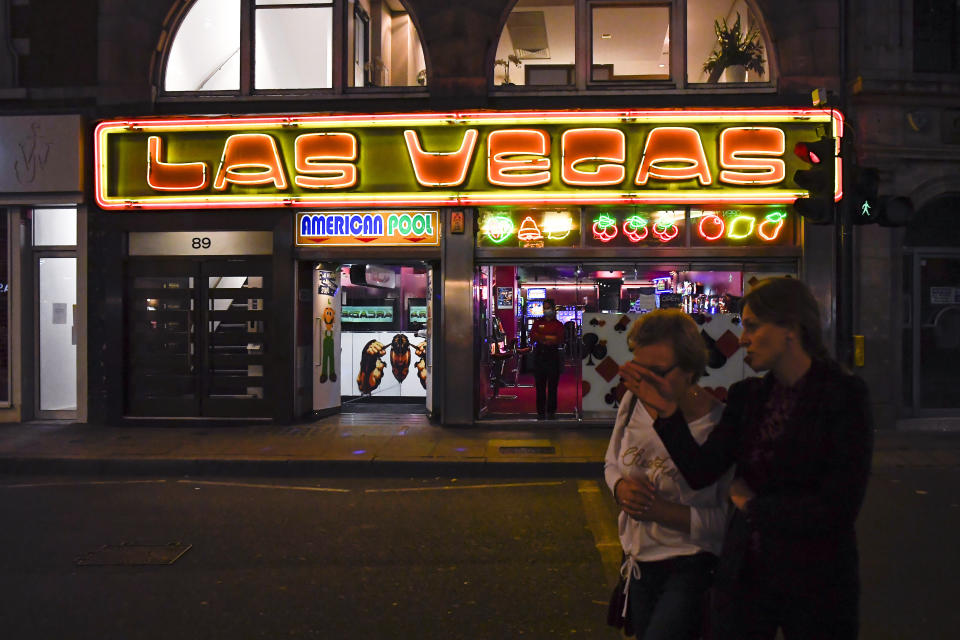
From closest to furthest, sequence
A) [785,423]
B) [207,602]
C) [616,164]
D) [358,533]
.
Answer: [785,423] < [207,602] < [358,533] < [616,164]

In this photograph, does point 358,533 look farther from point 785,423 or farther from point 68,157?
point 68,157

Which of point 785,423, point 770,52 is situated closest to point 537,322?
point 770,52

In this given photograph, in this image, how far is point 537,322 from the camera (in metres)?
12.5

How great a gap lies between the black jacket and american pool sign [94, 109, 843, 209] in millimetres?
9746

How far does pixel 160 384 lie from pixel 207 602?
844 centimetres

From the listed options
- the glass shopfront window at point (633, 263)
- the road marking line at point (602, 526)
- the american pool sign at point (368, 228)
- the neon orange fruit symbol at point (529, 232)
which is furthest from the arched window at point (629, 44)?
the road marking line at point (602, 526)

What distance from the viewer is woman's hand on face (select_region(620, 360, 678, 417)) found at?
2.63m

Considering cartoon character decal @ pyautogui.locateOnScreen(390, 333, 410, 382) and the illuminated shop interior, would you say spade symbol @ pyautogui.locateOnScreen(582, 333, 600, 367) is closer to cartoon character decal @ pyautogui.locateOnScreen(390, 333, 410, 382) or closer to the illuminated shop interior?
the illuminated shop interior

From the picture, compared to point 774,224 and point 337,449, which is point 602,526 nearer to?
point 337,449

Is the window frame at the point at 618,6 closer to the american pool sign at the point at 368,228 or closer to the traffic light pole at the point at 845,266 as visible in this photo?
the american pool sign at the point at 368,228

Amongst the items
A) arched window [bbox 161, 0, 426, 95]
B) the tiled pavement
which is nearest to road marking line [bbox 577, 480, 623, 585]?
the tiled pavement

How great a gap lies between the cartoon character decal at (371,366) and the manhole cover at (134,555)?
8271 millimetres

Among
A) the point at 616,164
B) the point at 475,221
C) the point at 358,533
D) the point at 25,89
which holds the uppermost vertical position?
the point at 25,89

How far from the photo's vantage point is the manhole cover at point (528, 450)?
393 inches
